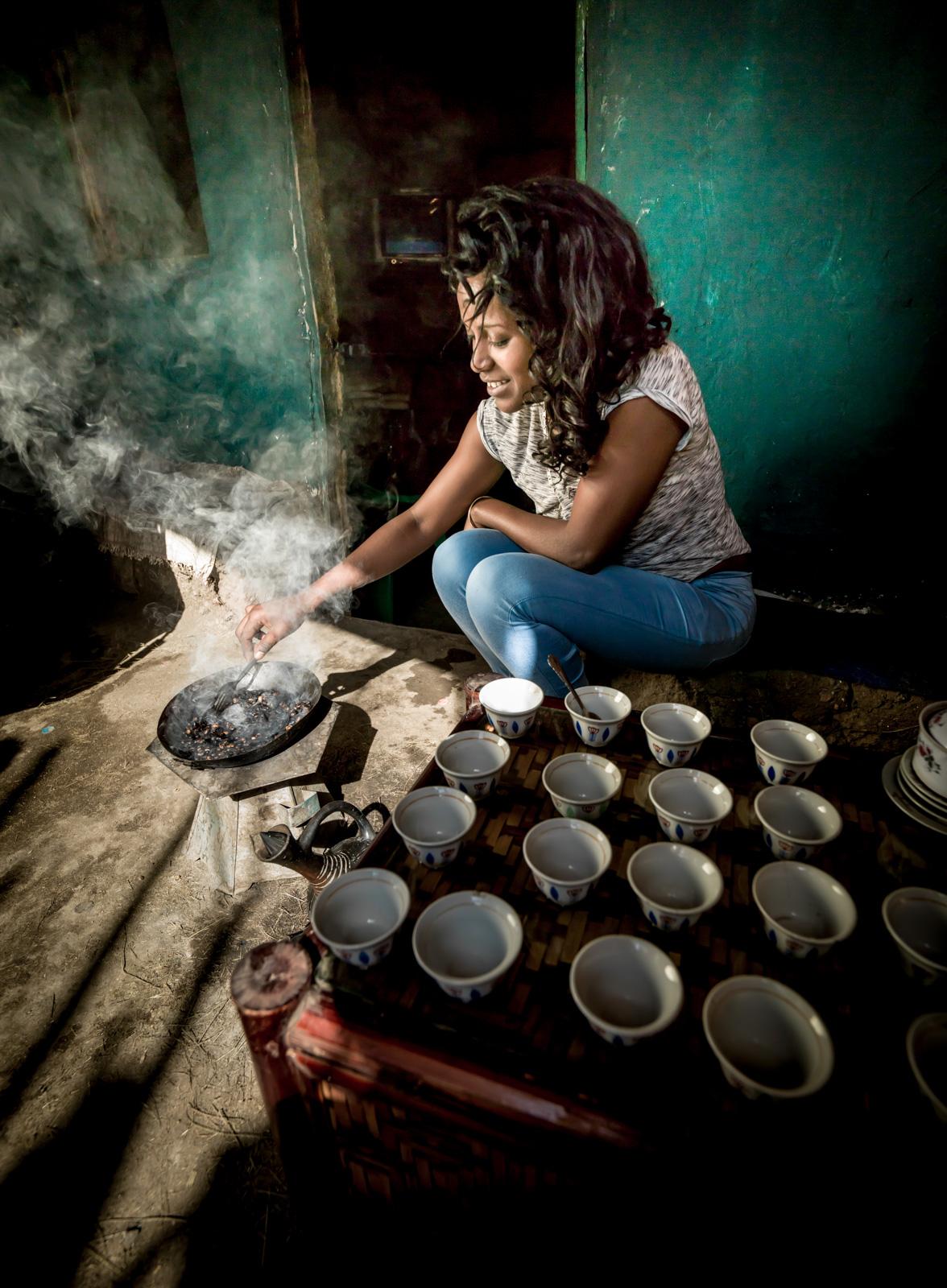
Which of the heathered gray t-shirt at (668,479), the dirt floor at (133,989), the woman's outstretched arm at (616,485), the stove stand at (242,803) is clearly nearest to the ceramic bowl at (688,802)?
the woman's outstretched arm at (616,485)

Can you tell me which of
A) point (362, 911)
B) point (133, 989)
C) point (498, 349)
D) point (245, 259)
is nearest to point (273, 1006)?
point (362, 911)

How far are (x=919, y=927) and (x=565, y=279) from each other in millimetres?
2338

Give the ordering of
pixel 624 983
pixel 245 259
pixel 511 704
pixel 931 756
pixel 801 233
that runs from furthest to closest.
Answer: pixel 245 259, pixel 801 233, pixel 511 704, pixel 931 756, pixel 624 983

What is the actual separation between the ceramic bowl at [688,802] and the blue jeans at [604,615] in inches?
38.4

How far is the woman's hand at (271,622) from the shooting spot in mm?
3018

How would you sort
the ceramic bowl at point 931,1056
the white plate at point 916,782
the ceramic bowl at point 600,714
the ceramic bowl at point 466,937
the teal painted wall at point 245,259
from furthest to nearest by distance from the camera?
1. the teal painted wall at point 245,259
2. the ceramic bowl at point 600,714
3. the white plate at point 916,782
4. the ceramic bowl at point 466,937
5. the ceramic bowl at point 931,1056

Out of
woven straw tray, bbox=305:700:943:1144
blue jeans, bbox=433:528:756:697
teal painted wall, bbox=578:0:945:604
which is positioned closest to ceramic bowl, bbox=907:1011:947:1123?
woven straw tray, bbox=305:700:943:1144

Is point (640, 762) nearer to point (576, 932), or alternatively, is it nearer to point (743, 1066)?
point (576, 932)

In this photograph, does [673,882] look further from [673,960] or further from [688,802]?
[688,802]

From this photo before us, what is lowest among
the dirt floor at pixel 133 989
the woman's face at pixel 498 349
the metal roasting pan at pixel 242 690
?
the dirt floor at pixel 133 989

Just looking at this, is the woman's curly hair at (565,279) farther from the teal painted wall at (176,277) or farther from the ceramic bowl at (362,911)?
the teal painted wall at (176,277)

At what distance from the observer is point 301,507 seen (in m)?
5.40

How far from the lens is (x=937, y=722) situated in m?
1.84

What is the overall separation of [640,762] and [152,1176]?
2141mm
